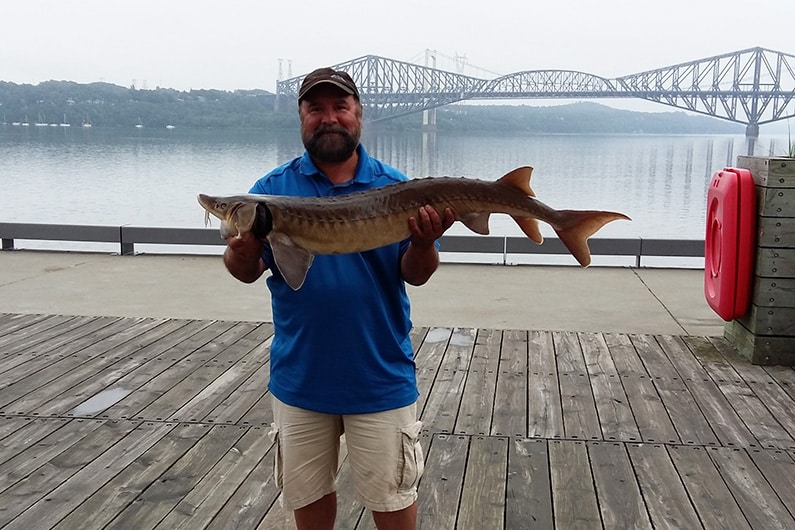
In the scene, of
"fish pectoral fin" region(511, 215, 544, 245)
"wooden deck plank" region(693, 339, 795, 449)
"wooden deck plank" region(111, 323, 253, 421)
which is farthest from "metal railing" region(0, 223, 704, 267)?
"fish pectoral fin" region(511, 215, 544, 245)

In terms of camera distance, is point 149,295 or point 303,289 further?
point 149,295

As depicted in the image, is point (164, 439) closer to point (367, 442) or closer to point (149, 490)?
point (149, 490)

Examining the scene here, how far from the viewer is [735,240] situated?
16.2 feet

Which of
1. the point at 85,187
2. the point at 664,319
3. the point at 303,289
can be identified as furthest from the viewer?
the point at 85,187

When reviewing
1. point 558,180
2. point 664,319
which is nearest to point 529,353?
point 664,319

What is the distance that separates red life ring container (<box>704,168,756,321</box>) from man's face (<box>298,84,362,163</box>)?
3566mm

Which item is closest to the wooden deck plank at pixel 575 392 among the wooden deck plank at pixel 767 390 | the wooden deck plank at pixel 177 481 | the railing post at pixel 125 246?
the wooden deck plank at pixel 767 390

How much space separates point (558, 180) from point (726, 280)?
21635 millimetres

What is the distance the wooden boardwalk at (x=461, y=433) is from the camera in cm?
298

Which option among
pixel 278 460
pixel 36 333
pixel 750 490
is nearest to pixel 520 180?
pixel 278 460

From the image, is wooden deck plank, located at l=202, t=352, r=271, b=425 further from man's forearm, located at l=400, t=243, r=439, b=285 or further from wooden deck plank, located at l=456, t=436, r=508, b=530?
man's forearm, located at l=400, t=243, r=439, b=285

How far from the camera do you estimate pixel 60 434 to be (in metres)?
3.71

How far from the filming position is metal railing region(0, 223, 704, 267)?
8.79m

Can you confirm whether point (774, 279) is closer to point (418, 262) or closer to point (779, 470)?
point (779, 470)
